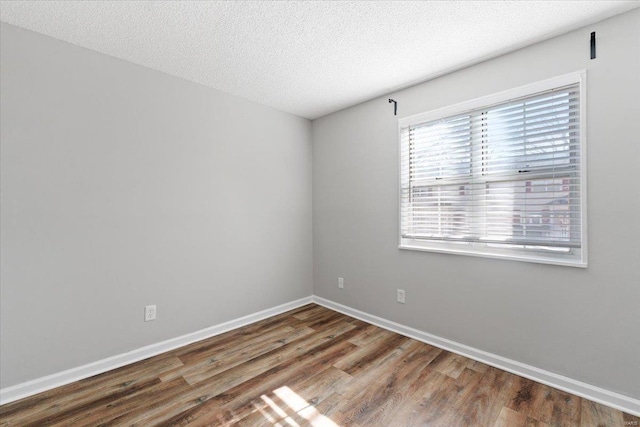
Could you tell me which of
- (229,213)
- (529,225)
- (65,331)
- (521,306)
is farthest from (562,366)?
(65,331)

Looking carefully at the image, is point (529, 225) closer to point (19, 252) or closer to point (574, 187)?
point (574, 187)

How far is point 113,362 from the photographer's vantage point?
7.30ft

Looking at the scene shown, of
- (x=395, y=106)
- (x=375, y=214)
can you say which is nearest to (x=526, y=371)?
(x=375, y=214)

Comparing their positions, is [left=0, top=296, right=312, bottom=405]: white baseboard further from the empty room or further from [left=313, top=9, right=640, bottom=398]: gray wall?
[left=313, top=9, right=640, bottom=398]: gray wall

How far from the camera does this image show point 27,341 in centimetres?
191

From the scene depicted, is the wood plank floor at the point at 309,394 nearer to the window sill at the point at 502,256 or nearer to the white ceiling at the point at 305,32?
the window sill at the point at 502,256

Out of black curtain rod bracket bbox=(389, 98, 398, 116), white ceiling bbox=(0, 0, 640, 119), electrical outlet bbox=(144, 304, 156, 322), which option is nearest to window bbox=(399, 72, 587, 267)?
black curtain rod bracket bbox=(389, 98, 398, 116)

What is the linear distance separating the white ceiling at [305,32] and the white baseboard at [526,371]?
88.1 inches

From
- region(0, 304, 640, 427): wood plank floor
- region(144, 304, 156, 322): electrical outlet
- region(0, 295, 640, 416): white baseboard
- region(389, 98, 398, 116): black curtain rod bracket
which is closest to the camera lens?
region(0, 304, 640, 427): wood plank floor

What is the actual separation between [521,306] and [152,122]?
3.28m

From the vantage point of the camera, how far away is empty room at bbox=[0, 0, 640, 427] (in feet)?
5.79

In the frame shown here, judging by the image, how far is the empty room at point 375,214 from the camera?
1764 millimetres

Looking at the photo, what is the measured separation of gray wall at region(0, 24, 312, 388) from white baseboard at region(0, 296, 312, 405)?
5 centimetres

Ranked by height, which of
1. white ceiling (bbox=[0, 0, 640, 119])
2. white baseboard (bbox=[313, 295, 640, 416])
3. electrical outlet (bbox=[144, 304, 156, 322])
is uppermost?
white ceiling (bbox=[0, 0, 640, 119])
